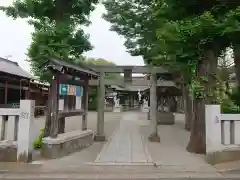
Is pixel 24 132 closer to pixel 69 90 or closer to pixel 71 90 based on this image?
pixel 69 90

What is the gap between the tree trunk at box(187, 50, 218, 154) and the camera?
9633 mm

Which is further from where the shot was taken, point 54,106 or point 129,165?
point 54,106

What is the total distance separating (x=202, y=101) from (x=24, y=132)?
5948 mm

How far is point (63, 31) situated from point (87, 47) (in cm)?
166

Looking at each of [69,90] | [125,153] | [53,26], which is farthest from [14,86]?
[125,153]

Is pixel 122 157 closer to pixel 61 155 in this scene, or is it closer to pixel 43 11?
pixel 61 155

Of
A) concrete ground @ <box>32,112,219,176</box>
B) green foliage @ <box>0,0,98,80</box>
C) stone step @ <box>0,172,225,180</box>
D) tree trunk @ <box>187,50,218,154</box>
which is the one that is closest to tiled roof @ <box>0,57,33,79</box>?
green foliage @ <box>0,0,98,80</box>

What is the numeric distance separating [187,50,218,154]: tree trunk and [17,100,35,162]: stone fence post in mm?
5558

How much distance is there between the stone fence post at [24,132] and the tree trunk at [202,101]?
5558 millimetres

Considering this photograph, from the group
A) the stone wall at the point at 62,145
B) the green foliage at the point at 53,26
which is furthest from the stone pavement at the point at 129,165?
the green foliage at the point at 53,26

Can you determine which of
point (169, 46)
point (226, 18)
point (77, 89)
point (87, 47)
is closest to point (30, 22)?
point (87, 47)

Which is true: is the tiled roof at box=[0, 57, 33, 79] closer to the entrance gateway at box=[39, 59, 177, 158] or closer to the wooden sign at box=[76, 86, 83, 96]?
the entrance gateway at box=[39, 59, 177, 158]

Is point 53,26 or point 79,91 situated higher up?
point 53,26

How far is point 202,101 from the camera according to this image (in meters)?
9.82
